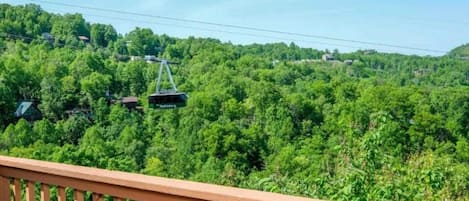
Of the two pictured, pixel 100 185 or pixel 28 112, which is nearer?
pixel 100 185

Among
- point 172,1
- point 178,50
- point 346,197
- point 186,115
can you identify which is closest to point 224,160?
point 186,115

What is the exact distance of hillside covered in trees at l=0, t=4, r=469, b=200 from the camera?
72.2 feet

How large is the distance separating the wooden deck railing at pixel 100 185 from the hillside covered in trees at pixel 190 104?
16.0 m

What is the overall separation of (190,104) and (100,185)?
2685 centimetres

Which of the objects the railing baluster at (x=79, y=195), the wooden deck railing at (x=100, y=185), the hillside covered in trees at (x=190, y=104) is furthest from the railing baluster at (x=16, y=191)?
the hillside covered in trees at (x=190, y=104)

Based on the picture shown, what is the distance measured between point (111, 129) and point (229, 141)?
5.98 meters

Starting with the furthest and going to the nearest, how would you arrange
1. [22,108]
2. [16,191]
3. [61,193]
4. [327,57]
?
[327,57] → [22,108] → [16,191] → [61,193]

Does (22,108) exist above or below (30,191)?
below

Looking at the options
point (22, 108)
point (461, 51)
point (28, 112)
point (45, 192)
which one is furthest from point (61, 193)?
point (461, 51)

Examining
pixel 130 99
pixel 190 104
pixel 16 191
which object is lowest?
pixel 190 104

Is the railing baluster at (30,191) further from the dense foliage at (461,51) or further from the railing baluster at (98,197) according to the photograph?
the dense foliage at (461,51)

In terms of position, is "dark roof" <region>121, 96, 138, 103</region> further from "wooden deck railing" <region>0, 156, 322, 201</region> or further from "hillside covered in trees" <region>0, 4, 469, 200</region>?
"wooden deck railing" <region>0, 156, 322, 201</region>

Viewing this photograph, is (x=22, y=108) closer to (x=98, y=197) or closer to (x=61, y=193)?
(x=61, y=193)

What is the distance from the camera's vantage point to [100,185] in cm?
125
